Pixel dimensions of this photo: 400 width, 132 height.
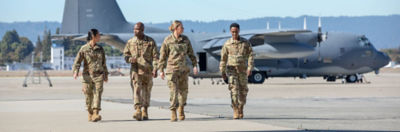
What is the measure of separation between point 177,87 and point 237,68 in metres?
1.34

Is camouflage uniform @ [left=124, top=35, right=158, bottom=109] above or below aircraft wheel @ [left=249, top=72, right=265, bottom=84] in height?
above


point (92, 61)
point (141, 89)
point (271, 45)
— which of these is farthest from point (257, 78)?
point (92, 61)

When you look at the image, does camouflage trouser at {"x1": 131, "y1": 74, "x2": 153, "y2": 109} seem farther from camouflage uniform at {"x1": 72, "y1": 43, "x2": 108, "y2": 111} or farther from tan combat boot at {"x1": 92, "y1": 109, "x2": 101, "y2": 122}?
tan combat boot at {"x1": 92, "y1": 109, "x2": 101, "y2": 122}

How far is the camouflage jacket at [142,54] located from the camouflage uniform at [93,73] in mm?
561

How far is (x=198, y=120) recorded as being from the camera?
43.7 feet

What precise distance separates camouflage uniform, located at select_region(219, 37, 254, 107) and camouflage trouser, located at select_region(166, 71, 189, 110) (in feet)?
3.33

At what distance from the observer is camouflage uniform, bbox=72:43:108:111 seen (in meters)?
13.2

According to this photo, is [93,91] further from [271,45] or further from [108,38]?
[271,45]

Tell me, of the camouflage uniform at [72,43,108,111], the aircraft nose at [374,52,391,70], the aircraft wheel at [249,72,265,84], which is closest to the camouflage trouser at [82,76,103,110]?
the camouflage uniform at [72,43,108,111]

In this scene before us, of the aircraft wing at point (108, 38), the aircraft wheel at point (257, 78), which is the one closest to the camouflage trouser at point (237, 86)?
the aircraft wing at point (108, 38)

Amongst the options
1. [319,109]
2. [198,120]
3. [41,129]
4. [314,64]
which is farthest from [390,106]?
[314,64]

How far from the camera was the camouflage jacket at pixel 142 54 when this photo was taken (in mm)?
13523

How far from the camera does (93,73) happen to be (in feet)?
43.6

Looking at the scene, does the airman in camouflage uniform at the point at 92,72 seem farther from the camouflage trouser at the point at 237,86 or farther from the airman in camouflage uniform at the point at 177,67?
the camouflage trouser at the point at 237,86
